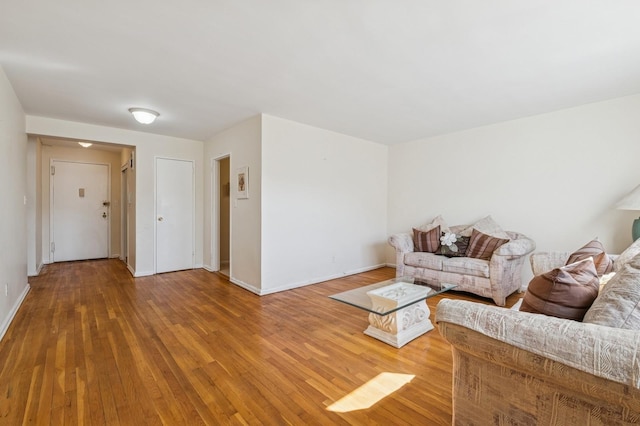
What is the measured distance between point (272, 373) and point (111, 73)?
115 inches

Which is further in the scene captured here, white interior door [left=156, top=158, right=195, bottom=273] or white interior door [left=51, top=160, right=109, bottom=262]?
white interior door [left=51, top=160, right=109, bottom=262]

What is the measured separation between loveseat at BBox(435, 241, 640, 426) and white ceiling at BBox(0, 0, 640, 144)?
1.73 m

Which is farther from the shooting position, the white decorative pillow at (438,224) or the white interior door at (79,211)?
the white interior door at (79,211)

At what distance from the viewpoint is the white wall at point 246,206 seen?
3.85 m

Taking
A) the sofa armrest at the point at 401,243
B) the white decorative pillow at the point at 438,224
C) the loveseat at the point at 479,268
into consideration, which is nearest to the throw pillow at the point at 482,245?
the loveseat at the point at 479,268

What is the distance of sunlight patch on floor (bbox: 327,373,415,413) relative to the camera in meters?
1.68

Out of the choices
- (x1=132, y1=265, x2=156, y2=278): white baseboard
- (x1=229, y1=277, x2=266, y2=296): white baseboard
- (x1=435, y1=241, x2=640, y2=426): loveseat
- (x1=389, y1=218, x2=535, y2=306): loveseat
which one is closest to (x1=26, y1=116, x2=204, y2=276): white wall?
(x1=132, y1=265, x2=156, y2=278): white baseboard

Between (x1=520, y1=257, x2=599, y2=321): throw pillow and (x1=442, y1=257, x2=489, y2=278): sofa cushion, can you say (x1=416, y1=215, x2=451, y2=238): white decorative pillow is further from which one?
(x1=520, y1=257, x2=599, y2=321): throw pillow

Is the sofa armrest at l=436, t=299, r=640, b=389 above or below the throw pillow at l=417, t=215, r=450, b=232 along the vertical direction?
below

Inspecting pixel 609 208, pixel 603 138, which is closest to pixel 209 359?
pixel 609 208

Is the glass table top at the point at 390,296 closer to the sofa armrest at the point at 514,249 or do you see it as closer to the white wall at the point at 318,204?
the sofa armrest at the point at 514,249

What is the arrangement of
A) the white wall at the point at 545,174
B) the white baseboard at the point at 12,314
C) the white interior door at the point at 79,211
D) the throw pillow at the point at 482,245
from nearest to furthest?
the white baseboard at the point at 12,314 < the white wall at the point at 545,174 < the throw pillow at the point at 482,245 < the white interior door at the point at 79,211

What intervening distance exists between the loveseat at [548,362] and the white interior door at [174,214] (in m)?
4.97

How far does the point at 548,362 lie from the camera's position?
97 cm
